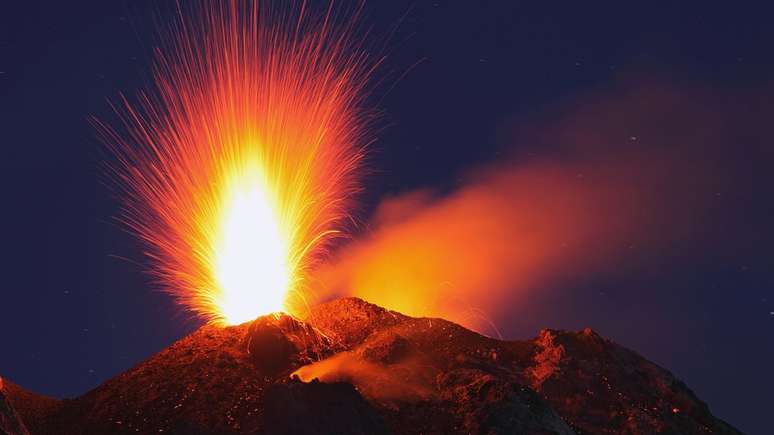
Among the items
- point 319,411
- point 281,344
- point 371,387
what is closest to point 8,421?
point 319,411

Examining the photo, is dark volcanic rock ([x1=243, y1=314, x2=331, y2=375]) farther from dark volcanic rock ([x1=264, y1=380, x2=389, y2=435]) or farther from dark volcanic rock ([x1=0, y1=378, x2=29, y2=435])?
dark volcanic rock ([x1=0, y1=378, x2=29, y2=435])

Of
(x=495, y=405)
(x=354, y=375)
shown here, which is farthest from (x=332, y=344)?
(x=495, y=405)

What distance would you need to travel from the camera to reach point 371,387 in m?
16.2

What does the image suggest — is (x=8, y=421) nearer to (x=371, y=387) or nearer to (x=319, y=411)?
(x=319, y=411)

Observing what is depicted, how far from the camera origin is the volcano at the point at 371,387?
14.6 metres

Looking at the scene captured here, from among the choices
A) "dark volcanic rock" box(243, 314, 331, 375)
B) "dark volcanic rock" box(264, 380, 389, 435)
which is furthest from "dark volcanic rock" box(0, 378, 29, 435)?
"dark volcanic rock" box(243, 314, 331, 375)

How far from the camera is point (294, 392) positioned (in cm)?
1461

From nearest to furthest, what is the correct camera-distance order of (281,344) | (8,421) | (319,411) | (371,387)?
(8,421) < (319,411) < (371,387) < (281,344)

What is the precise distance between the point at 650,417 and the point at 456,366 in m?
4.74

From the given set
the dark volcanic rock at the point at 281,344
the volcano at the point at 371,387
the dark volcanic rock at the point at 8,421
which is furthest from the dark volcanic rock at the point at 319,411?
the dark volcanic rock at the point at 8,421

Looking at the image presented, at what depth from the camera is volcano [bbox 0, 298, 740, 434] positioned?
47.8 ft

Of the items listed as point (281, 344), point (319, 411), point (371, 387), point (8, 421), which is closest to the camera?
point (8, 421)

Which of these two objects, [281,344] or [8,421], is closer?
[8,421]

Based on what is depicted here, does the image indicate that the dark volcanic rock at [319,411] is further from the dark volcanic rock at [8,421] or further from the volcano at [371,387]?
the dark volcanic rock at [8,421]
